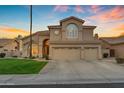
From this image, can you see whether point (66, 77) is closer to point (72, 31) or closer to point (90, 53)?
point (90, 53)

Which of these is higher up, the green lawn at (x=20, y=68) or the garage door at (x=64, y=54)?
the garage door at (x=64, y=54)

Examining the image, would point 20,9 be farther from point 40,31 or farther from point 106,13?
point 106,13

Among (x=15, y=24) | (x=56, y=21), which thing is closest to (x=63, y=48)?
(x=56, y=21)

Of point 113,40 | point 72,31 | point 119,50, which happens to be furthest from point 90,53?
point 113,40

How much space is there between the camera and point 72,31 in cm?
3800

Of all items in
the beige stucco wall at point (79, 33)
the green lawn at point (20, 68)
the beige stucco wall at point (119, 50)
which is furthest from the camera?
the beige stucco wall at point (119, 50)

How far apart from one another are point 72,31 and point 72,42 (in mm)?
2406

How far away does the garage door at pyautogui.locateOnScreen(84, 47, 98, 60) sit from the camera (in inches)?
1428

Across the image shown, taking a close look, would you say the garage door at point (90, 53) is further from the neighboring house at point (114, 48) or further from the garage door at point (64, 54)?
the neighboring house at point (114, 48)

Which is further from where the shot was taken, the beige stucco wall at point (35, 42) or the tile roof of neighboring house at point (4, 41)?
the tile roof of neighboring house at point (4, 41)

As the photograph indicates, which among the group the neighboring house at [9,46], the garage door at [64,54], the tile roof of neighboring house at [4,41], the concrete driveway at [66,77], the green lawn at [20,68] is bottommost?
the concrete driveway at [66,77]

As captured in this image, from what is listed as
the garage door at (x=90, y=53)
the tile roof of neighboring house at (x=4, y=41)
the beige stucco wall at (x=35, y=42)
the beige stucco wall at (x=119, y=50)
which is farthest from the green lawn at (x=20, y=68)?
the tile roof of neighboring house at (x=4, y=41)

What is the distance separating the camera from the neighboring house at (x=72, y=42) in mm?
35750
